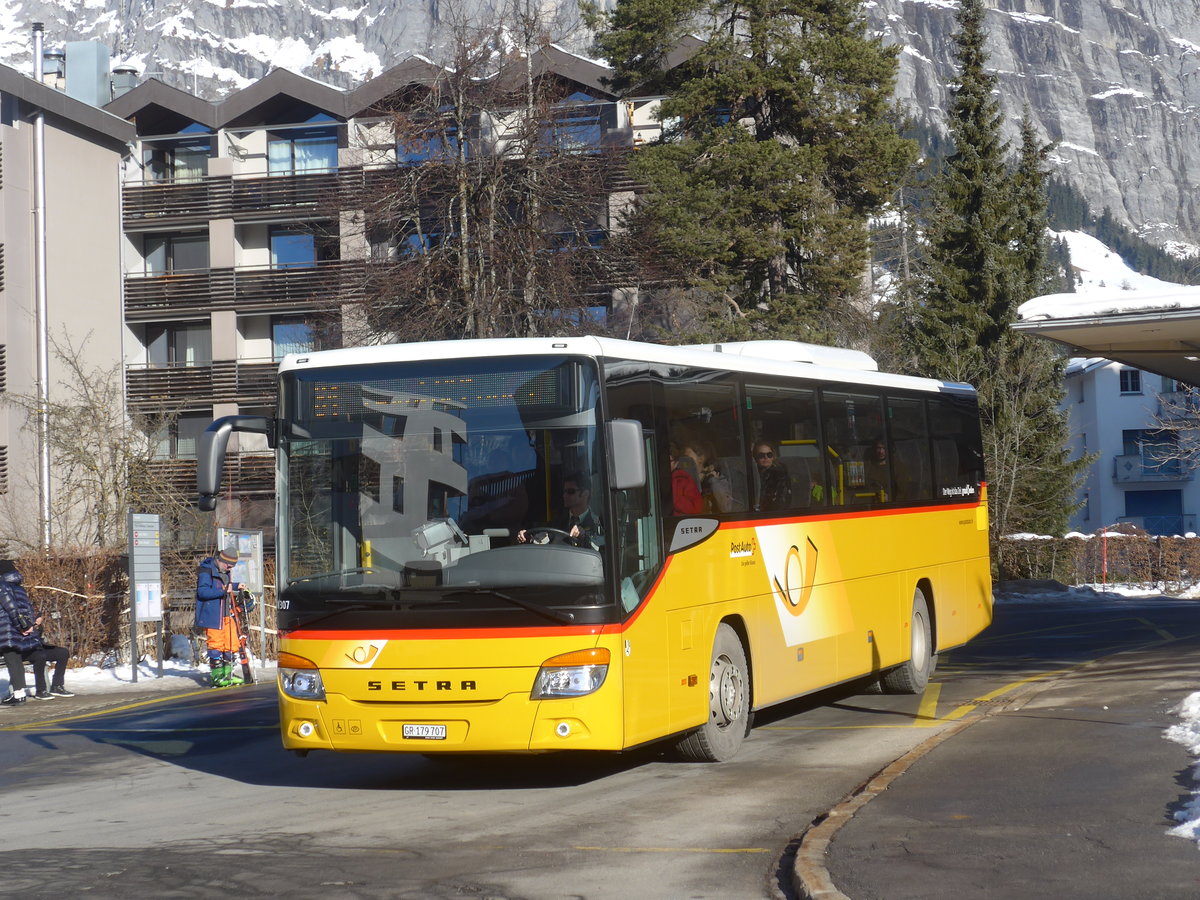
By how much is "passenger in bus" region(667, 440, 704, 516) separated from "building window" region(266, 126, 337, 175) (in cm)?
4278

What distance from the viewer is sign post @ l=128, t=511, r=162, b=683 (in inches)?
851

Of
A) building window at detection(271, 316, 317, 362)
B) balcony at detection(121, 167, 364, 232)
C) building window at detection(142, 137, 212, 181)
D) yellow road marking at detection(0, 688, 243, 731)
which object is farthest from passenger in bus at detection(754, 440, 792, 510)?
building window at detection(142, 137, 212, 181)

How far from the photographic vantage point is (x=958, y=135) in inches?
2023

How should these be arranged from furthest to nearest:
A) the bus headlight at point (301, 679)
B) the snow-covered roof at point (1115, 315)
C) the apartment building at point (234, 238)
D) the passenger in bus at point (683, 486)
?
the apartment building at point (234, 238) → the snow-covered roof at point (1115, 315) → the passenger in bus at point (683, 486) → the bus headlight at point (301, 679)

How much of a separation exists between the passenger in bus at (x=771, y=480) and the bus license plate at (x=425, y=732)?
3.30 meters

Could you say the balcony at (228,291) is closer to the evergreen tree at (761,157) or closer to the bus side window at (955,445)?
the evergreen tree at (761,157)

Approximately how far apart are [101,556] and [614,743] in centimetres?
1562

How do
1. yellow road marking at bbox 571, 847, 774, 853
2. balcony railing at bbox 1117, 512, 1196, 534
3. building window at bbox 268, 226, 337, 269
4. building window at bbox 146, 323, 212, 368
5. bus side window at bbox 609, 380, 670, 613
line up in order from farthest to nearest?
balcony railing at bbox 1117, 512, 1196, 534, building window at bbox 146, 323, 212, 368, building window at bbox 268, 226, 337, 269, bus side window at bbox 609, 380, 670, 613, yellow road marking at bbox 571, 847, 774, 853

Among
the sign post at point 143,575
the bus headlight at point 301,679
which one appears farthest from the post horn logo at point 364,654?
the sign post at point 143,575

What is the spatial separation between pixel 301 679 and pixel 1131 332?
32.5ft

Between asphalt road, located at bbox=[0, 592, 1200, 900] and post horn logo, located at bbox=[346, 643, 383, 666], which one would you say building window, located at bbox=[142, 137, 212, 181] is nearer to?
asphalt road, located at bbox=[0, 592, 1200, 900]

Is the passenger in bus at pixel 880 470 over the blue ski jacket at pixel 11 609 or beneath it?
over

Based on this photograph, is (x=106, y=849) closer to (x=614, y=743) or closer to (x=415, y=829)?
(x=415, y=829)

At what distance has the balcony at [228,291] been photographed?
169 feet
